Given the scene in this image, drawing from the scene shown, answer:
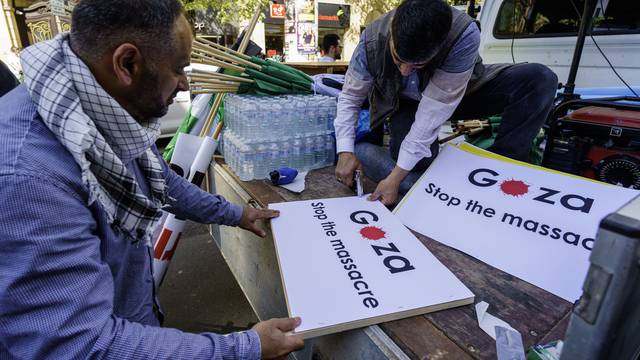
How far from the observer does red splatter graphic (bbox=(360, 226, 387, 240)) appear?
125cm

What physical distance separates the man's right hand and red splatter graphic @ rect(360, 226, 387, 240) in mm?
486

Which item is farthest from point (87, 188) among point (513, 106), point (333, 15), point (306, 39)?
point (333, 15)

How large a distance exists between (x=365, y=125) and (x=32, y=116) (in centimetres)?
181

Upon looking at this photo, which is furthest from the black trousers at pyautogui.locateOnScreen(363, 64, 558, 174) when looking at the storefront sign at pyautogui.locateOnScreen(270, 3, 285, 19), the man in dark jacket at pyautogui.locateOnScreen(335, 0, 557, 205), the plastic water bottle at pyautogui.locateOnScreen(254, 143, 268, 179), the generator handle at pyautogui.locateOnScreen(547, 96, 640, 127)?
the storefront sign at pyautogui.locateOnScreen(270, 3, 285, 19)

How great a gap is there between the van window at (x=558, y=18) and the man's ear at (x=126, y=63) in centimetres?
268

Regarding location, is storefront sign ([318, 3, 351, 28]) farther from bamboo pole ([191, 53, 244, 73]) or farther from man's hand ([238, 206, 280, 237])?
man's hand ([238, 206, 280, 237])

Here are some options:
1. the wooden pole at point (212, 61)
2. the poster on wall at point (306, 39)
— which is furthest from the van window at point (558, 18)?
the poster on wall at point (306, 39)

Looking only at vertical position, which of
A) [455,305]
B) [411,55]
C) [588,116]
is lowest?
[455,305]

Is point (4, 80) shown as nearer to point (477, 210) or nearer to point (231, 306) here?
point (231, 306)

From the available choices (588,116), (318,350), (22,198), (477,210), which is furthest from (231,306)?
(588,116)

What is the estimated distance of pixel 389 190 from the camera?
157 cm

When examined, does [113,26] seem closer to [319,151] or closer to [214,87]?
[214,87]

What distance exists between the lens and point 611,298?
1.28 feet

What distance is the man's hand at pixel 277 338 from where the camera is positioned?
801 millimetres
